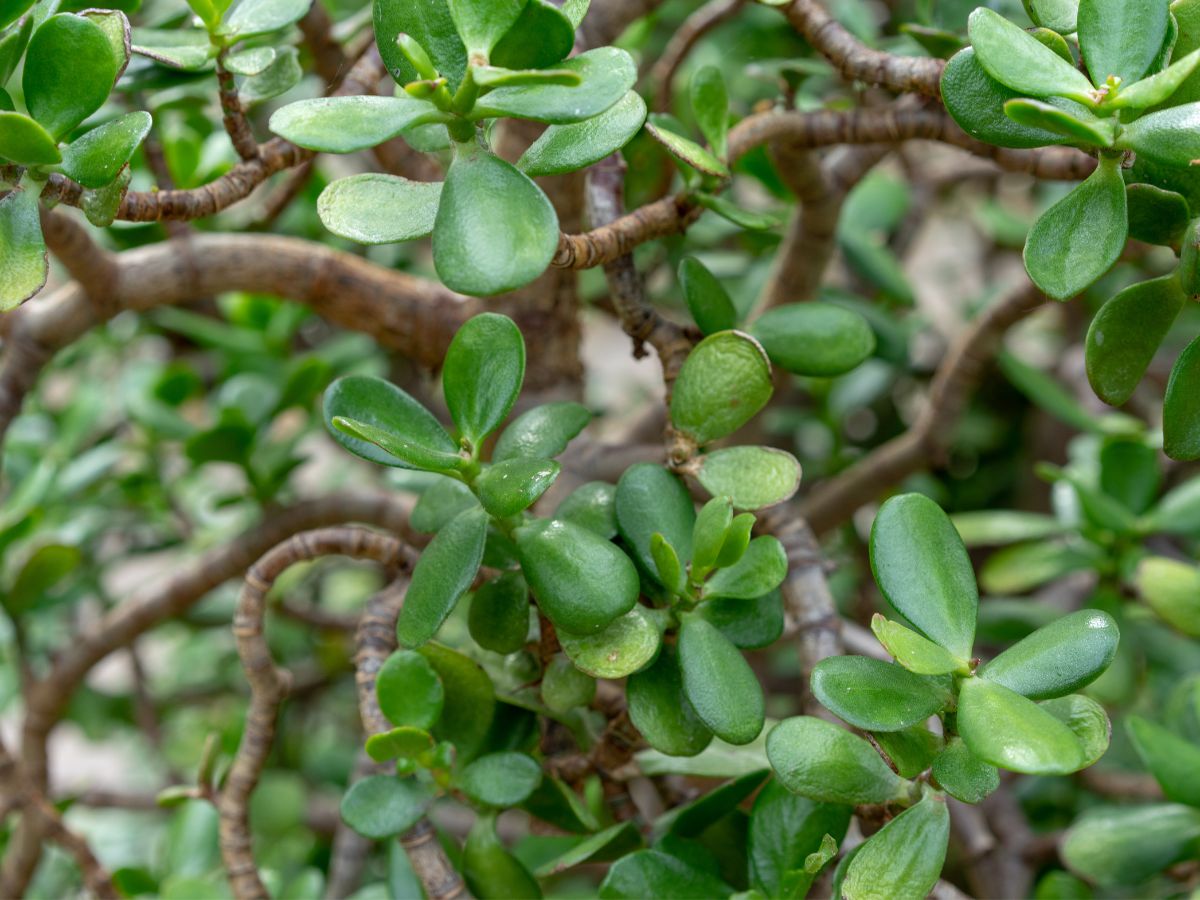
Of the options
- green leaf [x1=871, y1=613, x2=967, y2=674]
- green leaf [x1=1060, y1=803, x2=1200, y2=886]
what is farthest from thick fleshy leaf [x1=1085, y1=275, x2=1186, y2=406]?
green leaf [x1=1060, y1=803, x2=1200, y2=886]

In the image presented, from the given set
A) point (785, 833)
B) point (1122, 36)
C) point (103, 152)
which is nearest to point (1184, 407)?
point (1122, 36)

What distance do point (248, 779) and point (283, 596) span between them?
1.62ft

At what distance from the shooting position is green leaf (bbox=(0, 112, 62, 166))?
48 cm

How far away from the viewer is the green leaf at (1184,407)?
51cm

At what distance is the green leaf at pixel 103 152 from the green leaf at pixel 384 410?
133 mm

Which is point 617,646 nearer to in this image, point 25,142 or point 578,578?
point 578,578

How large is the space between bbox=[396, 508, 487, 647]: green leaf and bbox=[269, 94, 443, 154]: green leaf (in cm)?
18

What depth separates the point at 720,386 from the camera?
1.99 feet

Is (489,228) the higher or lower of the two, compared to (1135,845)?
higher

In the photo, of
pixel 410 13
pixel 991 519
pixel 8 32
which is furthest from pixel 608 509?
pixel 991 519

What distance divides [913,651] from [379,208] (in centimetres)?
30

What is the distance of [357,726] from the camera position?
1.54 metres

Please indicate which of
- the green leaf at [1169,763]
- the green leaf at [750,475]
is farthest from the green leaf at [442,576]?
the green leaf at [1169,763]

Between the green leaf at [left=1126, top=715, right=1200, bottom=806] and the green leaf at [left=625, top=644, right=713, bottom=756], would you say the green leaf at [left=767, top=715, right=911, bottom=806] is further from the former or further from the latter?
the green leaf at [left=1126, top=715, right=1200, bottom=806]
